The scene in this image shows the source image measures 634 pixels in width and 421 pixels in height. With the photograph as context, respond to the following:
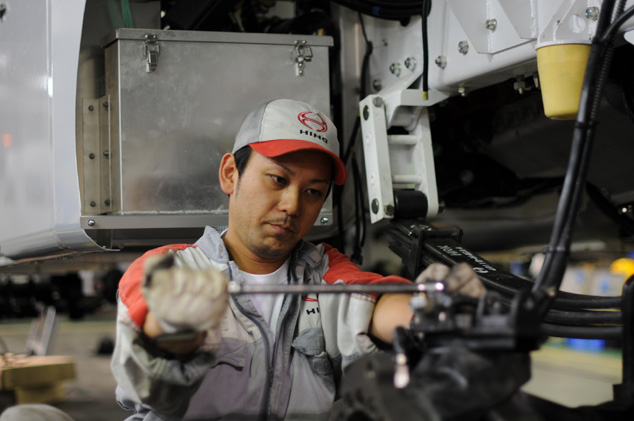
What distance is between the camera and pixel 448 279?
3.59 ft

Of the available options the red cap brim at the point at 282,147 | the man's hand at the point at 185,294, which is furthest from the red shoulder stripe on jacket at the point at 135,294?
the red cap brim at the point at 282,147

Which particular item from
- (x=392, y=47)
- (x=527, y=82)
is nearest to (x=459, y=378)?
(x=527, y=82)

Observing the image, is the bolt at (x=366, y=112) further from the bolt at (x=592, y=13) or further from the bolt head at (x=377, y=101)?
the bolt at (x=592, y=13)

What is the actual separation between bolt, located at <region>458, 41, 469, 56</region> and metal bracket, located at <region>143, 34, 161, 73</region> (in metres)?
0.85

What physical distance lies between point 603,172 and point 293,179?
60.8 inches

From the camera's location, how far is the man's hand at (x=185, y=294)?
101 cm

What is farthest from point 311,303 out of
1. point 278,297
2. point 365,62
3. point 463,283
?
point 365,62

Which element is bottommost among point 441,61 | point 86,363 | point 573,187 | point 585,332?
point 86,363

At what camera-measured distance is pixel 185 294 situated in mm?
1018

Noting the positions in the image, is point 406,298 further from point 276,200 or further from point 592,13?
point 592,13

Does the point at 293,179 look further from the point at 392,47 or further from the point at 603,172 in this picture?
the point at 603,172

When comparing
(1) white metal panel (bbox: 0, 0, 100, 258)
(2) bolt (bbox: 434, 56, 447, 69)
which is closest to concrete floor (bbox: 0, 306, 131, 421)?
(1) white metal panel (bbox: 0, 0, 100, 258)

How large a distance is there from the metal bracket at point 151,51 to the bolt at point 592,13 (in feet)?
3.76

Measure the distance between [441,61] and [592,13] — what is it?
0.51m
